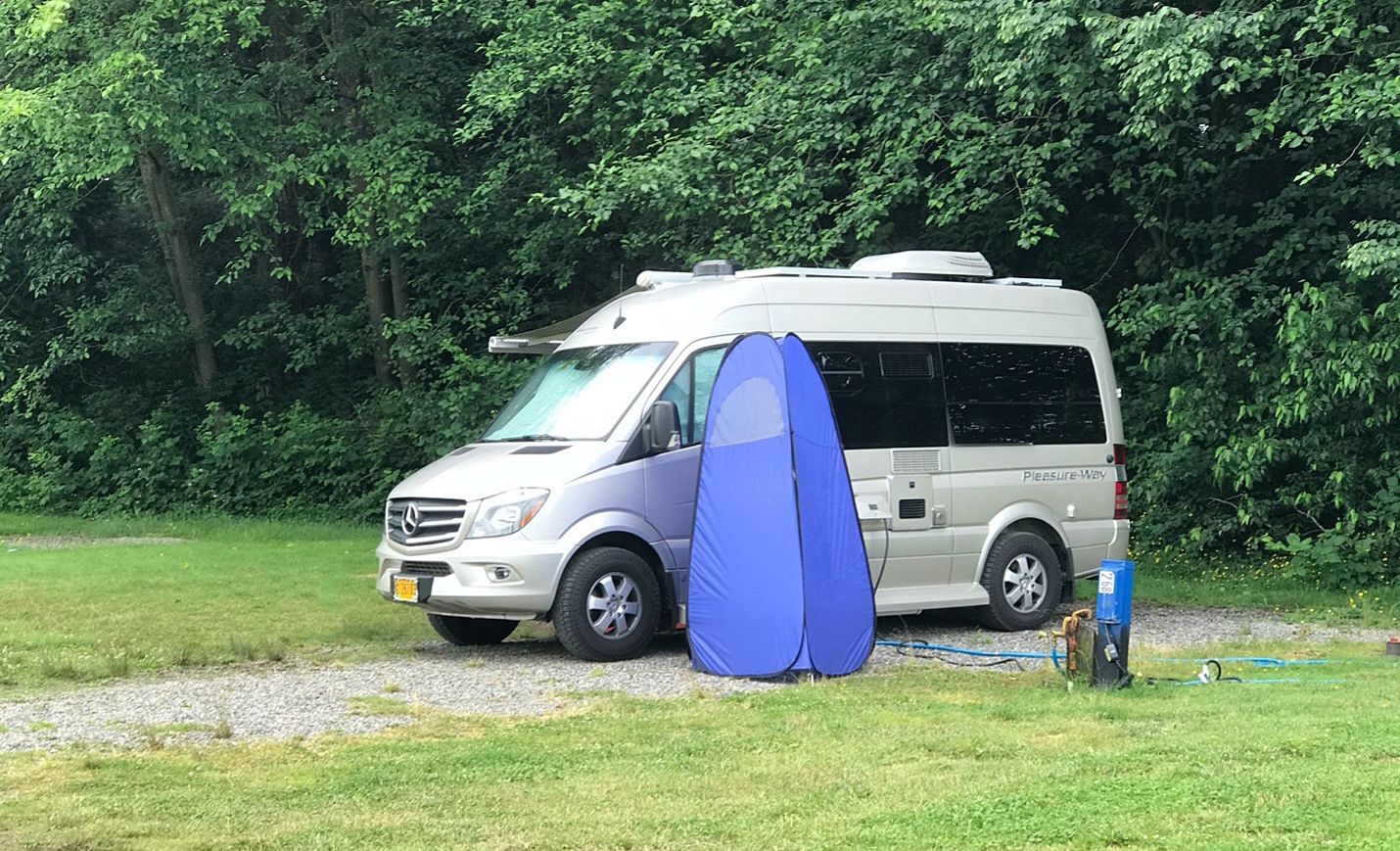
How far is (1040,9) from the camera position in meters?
14.2

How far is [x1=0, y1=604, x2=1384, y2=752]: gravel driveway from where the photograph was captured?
8.08 meters

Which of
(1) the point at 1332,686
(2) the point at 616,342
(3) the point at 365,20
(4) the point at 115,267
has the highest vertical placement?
(3) the point at 365,20

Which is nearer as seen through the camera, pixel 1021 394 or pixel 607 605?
pixel 607 605

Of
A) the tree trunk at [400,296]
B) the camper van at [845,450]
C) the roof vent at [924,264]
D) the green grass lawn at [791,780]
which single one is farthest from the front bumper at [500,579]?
the tree trunk at [400,296]

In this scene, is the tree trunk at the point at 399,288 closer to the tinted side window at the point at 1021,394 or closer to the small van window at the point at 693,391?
the tinted side window at the point at 1021,394

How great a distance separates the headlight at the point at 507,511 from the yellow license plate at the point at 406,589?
0.55 m

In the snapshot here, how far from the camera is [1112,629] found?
28.3ft

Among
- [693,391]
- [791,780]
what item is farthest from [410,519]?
[791,780]

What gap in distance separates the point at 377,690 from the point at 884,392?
445cm

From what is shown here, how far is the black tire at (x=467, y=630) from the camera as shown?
1148 cm

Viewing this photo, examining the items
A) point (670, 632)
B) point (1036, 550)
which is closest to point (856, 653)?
point (670, 632)

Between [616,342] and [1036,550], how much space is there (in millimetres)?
3699

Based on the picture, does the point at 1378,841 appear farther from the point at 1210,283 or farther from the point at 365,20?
the point at 365,20

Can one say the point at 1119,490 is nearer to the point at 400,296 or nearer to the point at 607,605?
the point at 607,605
